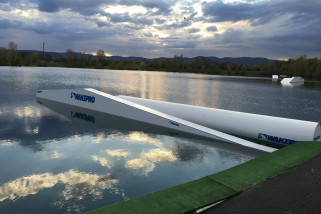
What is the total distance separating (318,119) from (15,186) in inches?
941

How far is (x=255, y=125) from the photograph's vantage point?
→ 47.9 ft

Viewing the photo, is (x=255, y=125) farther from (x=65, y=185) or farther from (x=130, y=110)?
(x=65, y=185)

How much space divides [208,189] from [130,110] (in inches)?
482

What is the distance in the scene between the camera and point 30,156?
9.82 m

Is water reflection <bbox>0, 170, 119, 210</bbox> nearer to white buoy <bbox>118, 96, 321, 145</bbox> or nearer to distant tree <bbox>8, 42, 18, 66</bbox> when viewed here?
white buoy <bbox>118, 96, 321, 145</bbox>

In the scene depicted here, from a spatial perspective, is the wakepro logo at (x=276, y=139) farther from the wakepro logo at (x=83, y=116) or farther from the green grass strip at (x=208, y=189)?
the wakepro logo at (x=83, y=116)

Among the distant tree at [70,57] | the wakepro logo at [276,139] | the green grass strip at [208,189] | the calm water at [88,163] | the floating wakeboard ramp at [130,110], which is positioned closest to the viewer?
the green grass strip at [208,189]

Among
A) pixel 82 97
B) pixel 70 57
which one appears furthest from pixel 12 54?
pixel 82 97

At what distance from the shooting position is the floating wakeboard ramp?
13.8 metres

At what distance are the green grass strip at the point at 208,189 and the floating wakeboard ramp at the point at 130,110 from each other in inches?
112

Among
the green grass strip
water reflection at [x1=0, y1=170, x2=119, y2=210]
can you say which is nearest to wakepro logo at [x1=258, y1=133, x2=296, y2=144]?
the green grass strip

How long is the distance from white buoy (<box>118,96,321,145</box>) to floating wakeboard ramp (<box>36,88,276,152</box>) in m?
1.71

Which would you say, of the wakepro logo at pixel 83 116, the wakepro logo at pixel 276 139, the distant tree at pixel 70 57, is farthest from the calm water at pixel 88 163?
the distant tree at pixel 70 57

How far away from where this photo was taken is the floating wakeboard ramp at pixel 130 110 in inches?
545
